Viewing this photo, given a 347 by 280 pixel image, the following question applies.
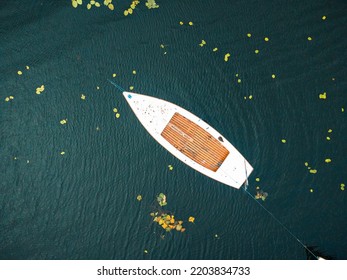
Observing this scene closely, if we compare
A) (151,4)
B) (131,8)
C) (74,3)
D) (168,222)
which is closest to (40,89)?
(74,3)

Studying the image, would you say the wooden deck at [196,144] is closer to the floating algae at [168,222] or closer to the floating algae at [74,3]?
the floating algae at [168,222]

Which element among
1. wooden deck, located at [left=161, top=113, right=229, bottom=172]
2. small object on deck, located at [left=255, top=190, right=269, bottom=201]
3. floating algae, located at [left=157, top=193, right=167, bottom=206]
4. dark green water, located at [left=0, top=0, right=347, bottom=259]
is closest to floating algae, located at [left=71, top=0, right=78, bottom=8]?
dark green water, located at [left=0, top=0, right=347, bottom=259]

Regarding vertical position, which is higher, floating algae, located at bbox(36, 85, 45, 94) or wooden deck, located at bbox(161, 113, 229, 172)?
floating algae, located at bbox(36, 85, 45, 94)

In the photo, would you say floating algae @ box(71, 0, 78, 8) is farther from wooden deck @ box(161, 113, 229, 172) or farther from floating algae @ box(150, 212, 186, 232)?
Result: floating algae @ box(150, 212, 186, 232)

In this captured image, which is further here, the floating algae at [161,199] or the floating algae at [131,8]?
the floating algae at [131,8]

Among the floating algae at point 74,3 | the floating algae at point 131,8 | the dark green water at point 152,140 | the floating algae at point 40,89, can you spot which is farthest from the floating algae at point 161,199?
the floating algae at point 74,3
